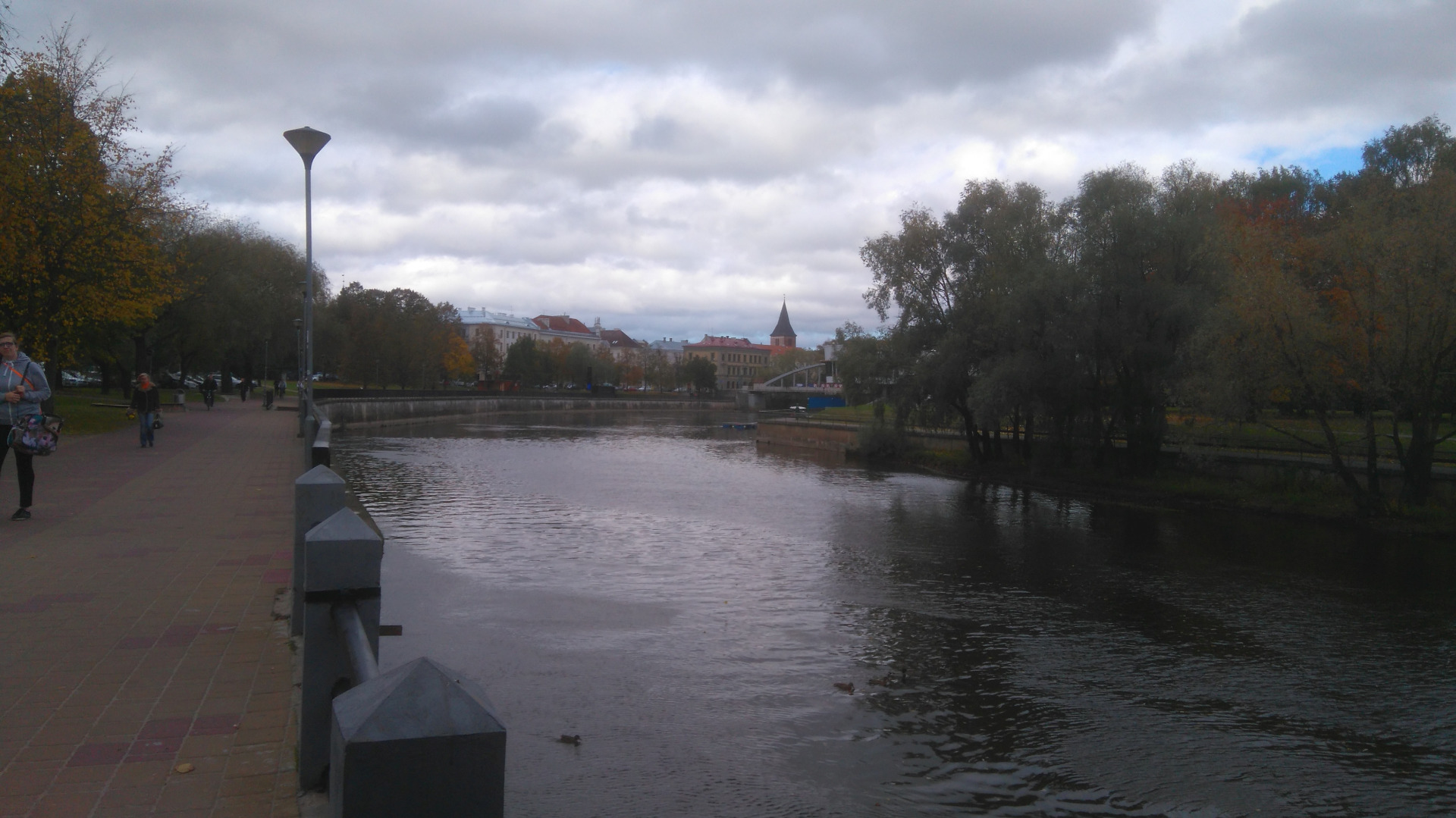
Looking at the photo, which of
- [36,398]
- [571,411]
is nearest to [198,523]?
[36,398]

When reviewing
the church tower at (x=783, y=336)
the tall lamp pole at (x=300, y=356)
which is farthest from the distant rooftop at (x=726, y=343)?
the tall lamp pole at (x=300, y=356)

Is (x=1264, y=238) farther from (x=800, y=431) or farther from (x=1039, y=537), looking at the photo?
(x=800, y=431)

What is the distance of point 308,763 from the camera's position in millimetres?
3350

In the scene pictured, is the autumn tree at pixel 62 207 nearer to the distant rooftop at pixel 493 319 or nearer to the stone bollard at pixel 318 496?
the stone bollard at pixel 318 496

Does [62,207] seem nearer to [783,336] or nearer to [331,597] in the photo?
[331,597]

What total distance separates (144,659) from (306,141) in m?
12.6

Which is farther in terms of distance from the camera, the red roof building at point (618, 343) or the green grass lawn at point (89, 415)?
the red roof building at point (618, 343)

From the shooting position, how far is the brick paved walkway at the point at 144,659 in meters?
3.71

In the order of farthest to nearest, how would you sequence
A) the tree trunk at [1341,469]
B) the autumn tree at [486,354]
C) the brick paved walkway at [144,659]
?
the autumn tree at [486,354]
the tree trunk at [1341,469]
the brick paved walkway at [144,659]

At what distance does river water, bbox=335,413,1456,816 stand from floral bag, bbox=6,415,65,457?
11.9 feet

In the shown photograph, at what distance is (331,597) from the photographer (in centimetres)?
303

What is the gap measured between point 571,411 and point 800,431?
37.7m

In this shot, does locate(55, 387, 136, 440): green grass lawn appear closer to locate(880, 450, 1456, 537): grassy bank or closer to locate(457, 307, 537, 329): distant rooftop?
locate(880, 450, 1456, 537): grassy bank

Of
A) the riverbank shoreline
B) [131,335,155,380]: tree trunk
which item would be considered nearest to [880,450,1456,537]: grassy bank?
the riverbank shoreline
